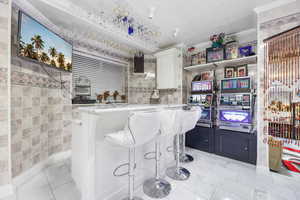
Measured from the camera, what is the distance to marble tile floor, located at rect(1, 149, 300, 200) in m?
1.55

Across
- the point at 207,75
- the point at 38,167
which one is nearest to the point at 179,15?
the point at 207,75

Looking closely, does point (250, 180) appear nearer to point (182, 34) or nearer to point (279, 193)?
point (279, 193)

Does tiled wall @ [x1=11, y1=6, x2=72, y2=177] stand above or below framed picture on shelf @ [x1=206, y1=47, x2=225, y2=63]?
below

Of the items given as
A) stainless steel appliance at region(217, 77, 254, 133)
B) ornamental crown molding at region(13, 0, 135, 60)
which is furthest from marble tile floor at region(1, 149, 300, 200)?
ornamental crown molding at region(13, 0, 135, 60)

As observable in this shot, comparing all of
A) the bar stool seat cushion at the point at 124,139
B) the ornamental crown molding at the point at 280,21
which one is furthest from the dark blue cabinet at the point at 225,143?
the bar stool seat cushion at the point at 124,139

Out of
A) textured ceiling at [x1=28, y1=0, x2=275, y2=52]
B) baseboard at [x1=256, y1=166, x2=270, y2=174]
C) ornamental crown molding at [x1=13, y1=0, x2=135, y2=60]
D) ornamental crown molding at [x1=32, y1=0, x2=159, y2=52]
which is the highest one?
textured ceiling at [x1=28, y1=0, x2=275, y2=52]

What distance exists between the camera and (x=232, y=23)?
2.48 metres

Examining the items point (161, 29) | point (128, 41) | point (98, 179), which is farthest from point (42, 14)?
point (98, 179)

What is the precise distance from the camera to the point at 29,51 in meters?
1.67

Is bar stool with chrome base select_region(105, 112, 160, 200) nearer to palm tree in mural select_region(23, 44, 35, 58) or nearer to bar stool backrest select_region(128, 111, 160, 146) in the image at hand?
bar stool backrest select_region(128, 111, 160, 146)

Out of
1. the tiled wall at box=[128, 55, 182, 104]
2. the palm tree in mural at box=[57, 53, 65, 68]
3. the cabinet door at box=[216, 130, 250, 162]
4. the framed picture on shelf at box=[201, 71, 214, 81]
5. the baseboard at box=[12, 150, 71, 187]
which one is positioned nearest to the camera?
the baseboard at box=[12, 150, 71, 187]

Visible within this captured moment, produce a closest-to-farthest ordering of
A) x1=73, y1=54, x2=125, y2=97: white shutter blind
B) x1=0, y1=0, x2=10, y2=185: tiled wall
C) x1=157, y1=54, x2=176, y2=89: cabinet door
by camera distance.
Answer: x1=0, y1=0, x2=10, y2=185: tiled wall → x1=73, y1=54, x2=125, y2=97: white shutter blind → x1=157, y1=54, x2=176, y2=89: cabinet door

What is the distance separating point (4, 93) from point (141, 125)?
1.73 metres

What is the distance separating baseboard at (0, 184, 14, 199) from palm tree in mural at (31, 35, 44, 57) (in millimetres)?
1769
